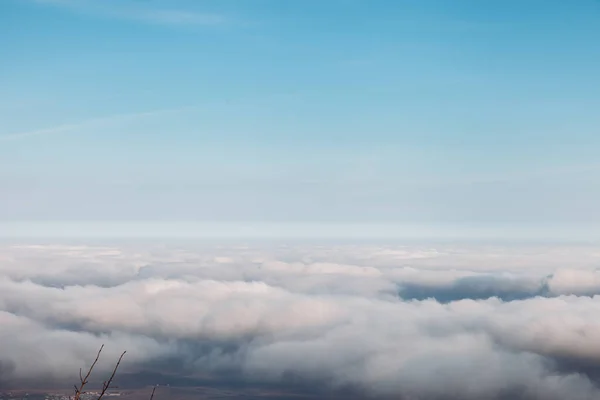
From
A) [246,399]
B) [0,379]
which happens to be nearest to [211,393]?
[246,399]

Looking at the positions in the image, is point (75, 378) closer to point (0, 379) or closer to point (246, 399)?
point (0, 379)

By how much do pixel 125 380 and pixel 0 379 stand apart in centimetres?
3780

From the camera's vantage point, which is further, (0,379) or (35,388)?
(0,379)

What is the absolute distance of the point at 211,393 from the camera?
192 m

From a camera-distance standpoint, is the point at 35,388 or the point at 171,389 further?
the point at 171,389

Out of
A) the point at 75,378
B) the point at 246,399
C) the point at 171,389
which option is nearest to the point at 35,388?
the point at 75,378

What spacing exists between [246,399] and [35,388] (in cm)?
6086

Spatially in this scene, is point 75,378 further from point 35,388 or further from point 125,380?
point 35,388

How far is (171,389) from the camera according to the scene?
622 feet

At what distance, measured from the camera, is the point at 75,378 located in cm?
18825

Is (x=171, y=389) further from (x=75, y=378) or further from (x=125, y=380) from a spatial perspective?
(x=75, y=378)

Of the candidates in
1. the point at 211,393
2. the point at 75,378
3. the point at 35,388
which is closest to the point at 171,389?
the point at 211,393

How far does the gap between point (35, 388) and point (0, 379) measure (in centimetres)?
3656

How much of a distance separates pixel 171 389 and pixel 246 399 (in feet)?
75.6
